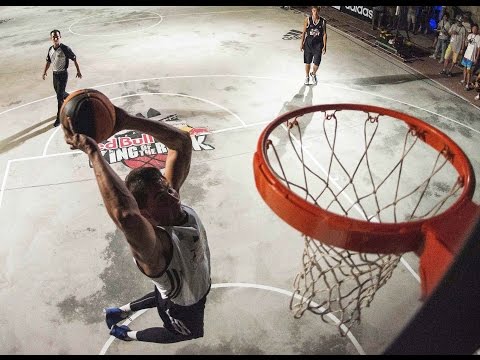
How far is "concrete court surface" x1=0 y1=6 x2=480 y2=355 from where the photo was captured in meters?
4.20

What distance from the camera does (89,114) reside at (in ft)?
6.93

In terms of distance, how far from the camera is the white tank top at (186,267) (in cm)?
273

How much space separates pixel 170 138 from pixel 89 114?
747mm

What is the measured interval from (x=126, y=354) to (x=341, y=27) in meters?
14.0

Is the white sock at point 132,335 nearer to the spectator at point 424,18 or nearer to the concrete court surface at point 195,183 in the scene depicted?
the concrete court surface at point 195,183

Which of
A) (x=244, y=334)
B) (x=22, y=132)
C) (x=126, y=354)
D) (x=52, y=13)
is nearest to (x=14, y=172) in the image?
(x=22, y=132)

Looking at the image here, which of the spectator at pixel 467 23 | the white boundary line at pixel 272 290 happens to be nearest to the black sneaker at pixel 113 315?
the white boundary line at pixel 272 290

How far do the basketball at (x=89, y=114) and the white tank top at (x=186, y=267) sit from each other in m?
0.84

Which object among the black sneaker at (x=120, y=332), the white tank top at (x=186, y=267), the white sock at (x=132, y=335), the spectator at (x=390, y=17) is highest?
the spectator at (x=390, y=17)

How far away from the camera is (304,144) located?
7.30m

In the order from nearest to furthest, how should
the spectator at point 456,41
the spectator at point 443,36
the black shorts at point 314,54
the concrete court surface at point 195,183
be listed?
the concrete court surface at point 195,183, the black shorts at point 314,54, the spectator at point 456,41, the spectator at point 443,36

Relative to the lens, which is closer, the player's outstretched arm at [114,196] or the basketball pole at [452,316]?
the basketball pole at [452,316]

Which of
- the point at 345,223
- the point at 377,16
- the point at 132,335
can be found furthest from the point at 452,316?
the point at 377,16

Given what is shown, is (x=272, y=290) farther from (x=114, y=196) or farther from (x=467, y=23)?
(x=467, y=23)
